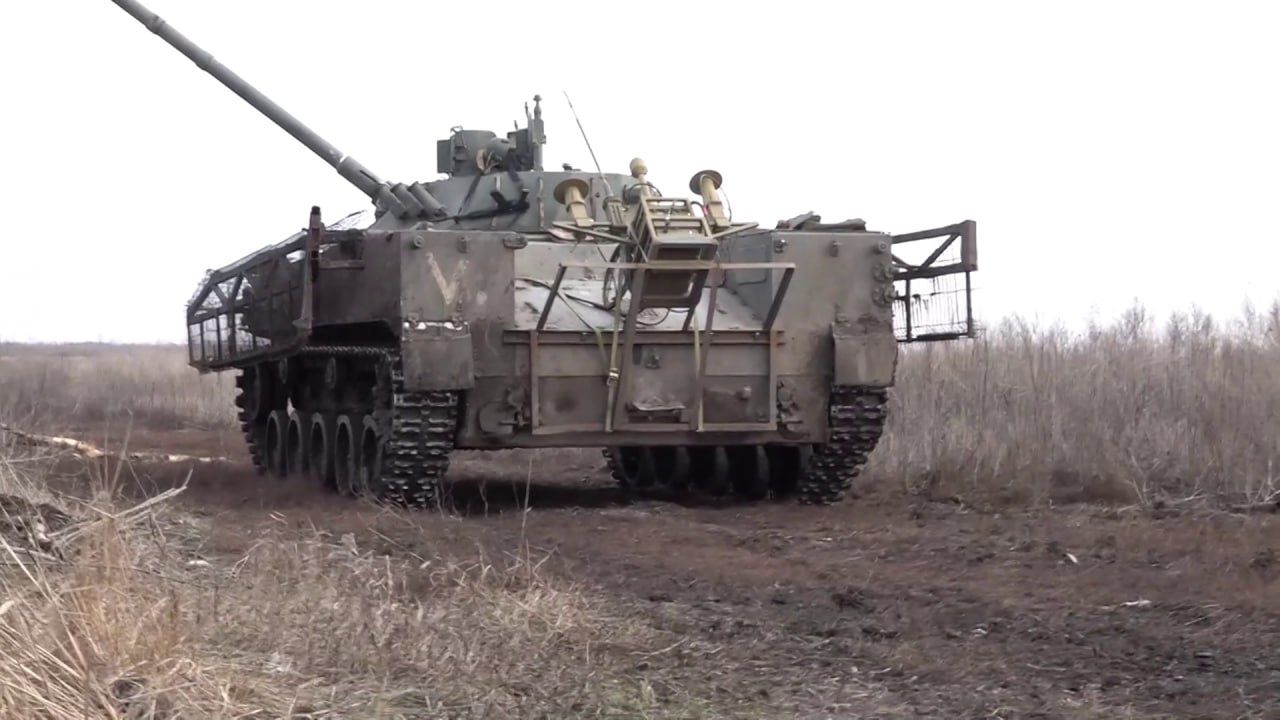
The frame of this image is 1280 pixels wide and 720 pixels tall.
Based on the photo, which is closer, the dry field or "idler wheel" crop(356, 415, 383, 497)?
the dry field

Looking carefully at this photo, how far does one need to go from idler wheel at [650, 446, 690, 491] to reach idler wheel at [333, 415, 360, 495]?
8.14ft

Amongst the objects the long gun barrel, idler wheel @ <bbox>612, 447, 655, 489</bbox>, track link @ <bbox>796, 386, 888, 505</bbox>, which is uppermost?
the long gun barrel

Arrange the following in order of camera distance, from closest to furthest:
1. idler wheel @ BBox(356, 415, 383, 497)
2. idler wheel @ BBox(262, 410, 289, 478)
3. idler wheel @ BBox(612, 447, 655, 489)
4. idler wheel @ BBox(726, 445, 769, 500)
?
idler wheel @ BBox(356, 415, 383, 497) → idler wheel @ BBox(726, 445, 769, 500) → idler wheel @ BBox(612, 447, 655, 489) → idler wheel @ BBox(262, 410, 289, 478)

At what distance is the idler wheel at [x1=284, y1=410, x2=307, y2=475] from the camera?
46.5ft

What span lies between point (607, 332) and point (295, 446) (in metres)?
4.23

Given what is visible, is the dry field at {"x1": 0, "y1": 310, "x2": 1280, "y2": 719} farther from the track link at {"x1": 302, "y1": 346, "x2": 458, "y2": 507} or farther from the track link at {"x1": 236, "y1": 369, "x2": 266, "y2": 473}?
the track link at {"x1": 236, "y1": 369, "x2": 266, "y2": 473}

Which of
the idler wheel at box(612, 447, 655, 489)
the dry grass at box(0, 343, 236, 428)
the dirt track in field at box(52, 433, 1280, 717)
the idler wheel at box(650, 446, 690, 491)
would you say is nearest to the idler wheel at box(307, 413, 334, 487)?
the dirt track in field at box(52, 433, 1280, 717)

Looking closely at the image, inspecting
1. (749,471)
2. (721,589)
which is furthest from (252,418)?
(721,589)

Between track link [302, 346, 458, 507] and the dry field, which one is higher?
track link [302, 346, 458, 507]

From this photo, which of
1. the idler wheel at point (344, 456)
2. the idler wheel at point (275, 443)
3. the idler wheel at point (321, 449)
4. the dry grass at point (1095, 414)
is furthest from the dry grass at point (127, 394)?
the dry grass at point (1095, 414)

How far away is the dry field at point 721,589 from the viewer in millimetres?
5266

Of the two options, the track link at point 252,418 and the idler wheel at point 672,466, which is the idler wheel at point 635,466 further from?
the track link at point 252,418

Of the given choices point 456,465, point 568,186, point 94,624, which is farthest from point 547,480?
point 94,624

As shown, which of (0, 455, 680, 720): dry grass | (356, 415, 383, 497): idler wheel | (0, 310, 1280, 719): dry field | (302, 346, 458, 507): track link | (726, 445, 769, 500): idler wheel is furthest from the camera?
(726, 445, 769, 500): idler wheel
